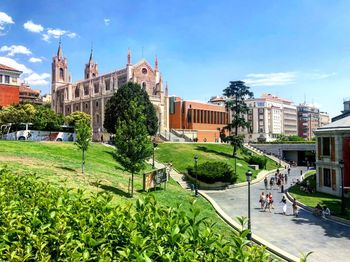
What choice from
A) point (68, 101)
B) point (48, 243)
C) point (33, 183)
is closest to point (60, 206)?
point (48, 243)

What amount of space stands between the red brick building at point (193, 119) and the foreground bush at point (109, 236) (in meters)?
86.1

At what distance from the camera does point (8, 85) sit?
77750mm

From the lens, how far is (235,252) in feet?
14.8

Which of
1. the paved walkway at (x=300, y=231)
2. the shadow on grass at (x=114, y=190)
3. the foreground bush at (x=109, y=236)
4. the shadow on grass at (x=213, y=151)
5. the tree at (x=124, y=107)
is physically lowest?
the paved walkway at (x=300, y=231)

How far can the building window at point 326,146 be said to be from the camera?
3772cm

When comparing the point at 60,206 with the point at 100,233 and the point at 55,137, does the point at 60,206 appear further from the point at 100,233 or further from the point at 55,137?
the point at 55,137

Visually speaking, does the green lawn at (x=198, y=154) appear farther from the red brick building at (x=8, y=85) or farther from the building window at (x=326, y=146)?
the red brick building at (x=8, y=85)

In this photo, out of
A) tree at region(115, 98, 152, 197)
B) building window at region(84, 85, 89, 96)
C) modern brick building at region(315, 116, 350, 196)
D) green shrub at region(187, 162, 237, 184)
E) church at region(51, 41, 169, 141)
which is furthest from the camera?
building window at region(84, 85, 89, 96)

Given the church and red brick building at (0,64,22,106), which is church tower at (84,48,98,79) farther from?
red brick building at (0,64,22,106)

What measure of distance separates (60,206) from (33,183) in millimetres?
3239

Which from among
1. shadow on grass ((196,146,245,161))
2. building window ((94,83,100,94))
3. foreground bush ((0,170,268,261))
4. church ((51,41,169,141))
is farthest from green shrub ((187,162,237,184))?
building window ((94,83,100,94))

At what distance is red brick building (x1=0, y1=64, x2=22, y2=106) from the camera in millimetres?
76250

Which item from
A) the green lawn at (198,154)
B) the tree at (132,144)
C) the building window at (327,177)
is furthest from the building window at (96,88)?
the tree at (132,144)

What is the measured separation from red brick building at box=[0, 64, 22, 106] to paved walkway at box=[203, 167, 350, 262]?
210ft
